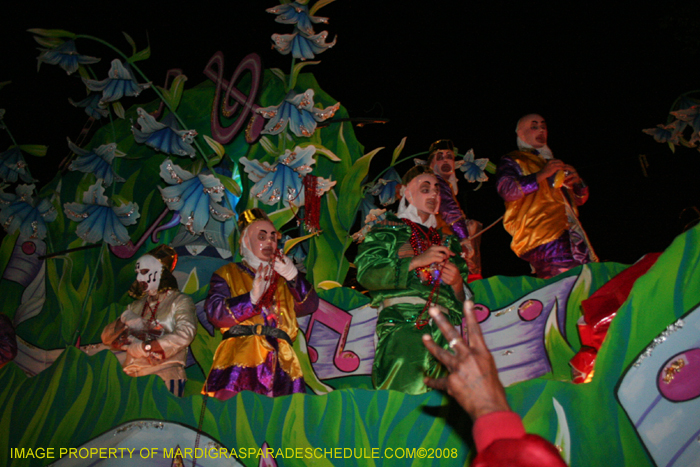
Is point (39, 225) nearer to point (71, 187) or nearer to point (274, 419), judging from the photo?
point (71, 187)

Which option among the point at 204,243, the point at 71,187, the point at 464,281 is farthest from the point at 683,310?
the point at 71,187

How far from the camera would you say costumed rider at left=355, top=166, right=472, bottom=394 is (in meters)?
2.70

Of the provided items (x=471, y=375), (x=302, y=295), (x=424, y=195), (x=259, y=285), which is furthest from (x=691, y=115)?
(x=471, y=375)

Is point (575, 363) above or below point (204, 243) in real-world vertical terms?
above

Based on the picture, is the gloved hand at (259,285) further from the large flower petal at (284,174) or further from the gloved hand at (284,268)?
the large flower petal at (284,174)

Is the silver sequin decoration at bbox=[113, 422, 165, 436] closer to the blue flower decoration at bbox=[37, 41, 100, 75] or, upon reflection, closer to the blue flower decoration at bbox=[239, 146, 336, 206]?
the blue flower decoration at bbox=[239, 146, 336, 206]

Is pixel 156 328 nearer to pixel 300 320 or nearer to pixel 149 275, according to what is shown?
pixel 149 275

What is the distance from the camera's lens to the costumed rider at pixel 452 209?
191 inches

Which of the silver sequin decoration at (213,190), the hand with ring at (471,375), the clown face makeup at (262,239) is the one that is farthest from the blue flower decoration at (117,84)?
the hand with ring at (471,375)

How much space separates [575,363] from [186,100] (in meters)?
4.70

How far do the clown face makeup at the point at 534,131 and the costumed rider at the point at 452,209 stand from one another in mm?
759

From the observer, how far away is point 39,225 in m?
5.63

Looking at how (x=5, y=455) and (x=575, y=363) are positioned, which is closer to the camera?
(x=575, y=363)

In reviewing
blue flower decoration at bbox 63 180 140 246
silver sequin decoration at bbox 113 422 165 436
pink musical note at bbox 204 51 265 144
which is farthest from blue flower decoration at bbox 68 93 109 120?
silver sequin decoration at bbox 113 422 165 436
